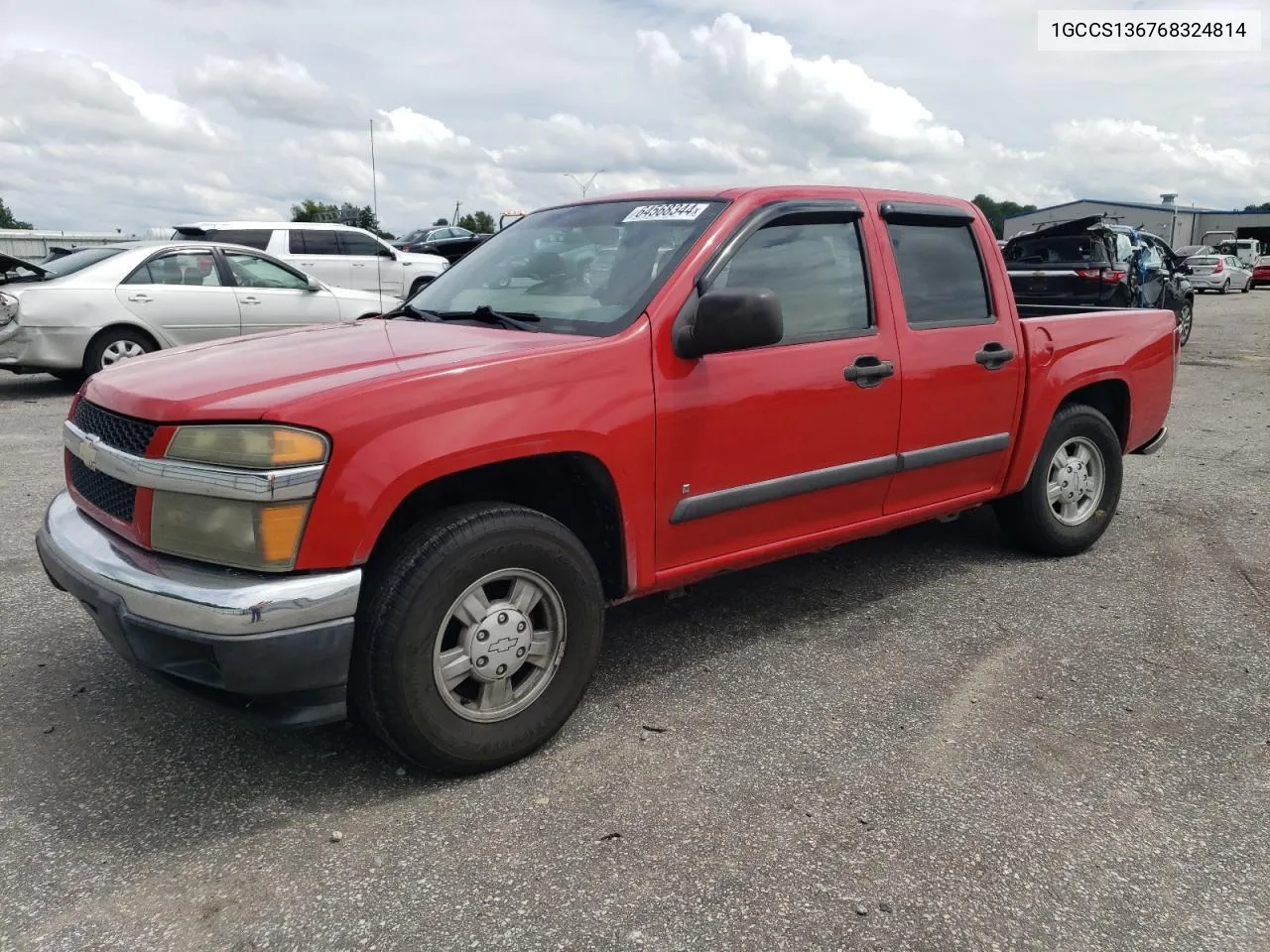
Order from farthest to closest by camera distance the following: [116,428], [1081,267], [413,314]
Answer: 1. [1081,267]
2. [413,314]
3. [116,428]

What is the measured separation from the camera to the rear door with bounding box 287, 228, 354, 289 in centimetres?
1341

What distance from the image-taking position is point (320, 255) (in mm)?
13609

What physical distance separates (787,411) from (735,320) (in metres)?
0.56

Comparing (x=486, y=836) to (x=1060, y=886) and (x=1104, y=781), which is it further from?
(x=1104, y=781)

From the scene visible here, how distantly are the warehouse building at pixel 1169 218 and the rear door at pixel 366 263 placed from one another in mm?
43771

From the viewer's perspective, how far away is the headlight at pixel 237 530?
251 centimetres

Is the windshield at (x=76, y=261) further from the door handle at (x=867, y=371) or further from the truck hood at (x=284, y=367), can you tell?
the door handle at (x=867, y=371)

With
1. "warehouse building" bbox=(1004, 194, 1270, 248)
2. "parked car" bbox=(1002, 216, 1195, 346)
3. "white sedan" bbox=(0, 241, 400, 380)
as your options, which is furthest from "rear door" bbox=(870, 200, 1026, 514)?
"warehouse building" bbox=(1004, 194, 1270, 248)

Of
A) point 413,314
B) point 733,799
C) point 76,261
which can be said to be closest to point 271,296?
point 76,261

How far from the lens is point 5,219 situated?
6706cm

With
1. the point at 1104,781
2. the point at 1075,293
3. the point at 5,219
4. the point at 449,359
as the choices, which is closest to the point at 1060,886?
the point at 1104,781

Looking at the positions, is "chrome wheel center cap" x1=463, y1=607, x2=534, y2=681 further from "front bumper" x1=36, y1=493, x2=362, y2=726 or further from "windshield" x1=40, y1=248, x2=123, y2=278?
"windshield" x1=40, y1=248, x2=123, y2=278

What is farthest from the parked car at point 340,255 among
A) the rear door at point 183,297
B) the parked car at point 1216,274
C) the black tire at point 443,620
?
the parked car at point 1216,274

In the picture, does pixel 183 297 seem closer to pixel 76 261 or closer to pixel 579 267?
pixel 76 261
